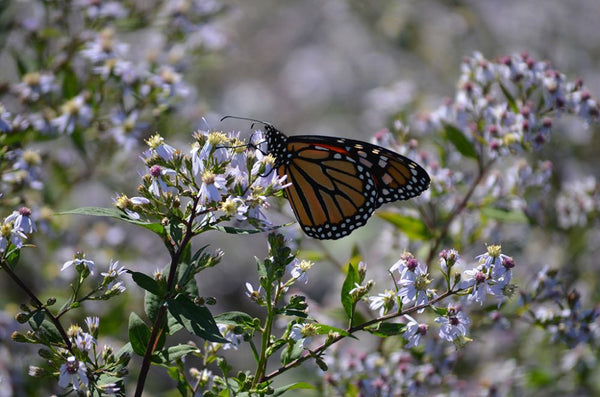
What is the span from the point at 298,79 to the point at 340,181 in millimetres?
6946

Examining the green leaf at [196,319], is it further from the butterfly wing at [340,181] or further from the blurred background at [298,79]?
the butterfly wing at [340,181]

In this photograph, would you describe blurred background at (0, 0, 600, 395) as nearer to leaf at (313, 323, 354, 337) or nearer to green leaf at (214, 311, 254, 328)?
green leaf at (214, 311, 254, 328)

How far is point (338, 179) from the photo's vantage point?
2854 mm

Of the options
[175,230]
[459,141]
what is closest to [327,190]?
[459,141]

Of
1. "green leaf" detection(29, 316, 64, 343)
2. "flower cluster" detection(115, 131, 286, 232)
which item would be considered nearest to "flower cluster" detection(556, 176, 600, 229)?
"flower cluster" detection(115, 131, 286, 232)

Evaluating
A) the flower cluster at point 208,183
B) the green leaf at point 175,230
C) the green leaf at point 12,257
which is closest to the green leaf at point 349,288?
the flower cluster at point 208,183

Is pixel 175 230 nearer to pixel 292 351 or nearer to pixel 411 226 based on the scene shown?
pixel 292 351

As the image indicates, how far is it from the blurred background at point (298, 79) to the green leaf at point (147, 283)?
57 cm

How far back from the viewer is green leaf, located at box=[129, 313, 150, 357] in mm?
1823

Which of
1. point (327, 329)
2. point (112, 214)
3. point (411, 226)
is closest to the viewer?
point (112, 214)

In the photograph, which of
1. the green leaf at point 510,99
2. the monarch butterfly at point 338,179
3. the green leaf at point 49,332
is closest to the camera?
the green leaf at point 49,332

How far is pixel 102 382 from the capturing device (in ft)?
5.68

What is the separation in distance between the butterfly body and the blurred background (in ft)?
0.92

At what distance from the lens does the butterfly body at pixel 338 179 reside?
268 centimetres
